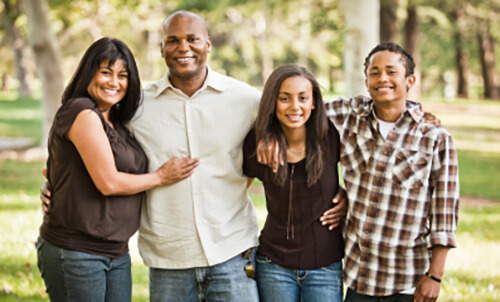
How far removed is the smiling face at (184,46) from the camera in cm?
352

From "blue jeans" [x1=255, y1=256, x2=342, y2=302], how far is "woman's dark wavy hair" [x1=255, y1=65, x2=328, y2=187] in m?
0.52

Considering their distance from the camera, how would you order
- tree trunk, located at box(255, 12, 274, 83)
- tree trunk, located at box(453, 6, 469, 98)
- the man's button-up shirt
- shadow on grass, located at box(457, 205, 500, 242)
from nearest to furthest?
the man's button-up shirt, shadow on grass, located at box(457, 205, 500, 242), tree trunk, located at box(453, 6, 469, 98), tree trunk, located at box(255, 12, 274, 83)

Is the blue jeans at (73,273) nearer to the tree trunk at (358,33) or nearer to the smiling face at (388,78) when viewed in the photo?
the smiling face at (388,78)

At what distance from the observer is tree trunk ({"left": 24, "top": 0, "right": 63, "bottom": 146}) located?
11625 mm

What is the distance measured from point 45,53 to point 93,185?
9891 millimetres

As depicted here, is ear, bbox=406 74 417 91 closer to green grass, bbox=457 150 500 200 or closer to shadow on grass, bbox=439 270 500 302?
shadow on grass, bbox=439 270 500 302

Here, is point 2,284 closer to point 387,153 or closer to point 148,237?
point 148,237

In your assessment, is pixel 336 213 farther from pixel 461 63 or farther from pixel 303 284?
pixel 461 63

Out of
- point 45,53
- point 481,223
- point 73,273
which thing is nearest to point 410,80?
point 73,273

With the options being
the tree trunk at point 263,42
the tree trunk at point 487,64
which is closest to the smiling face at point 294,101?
the tree trunk at point 487,64

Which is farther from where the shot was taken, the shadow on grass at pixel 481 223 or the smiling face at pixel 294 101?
the shadow on grass at pixel 481 223

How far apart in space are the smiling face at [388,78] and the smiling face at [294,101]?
392 millimetres

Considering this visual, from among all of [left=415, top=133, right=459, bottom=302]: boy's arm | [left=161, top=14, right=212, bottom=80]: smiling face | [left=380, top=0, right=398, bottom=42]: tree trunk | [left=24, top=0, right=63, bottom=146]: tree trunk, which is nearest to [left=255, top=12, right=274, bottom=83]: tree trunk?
[left=380, top=0, right=398, bottom=42]: tree trunk

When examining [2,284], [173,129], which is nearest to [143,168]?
[173,129]
